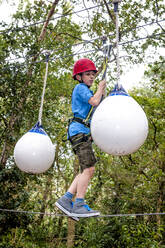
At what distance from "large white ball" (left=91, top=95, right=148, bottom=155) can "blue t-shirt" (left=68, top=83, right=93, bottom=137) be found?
51cm

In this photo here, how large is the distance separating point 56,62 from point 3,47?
148 centimetres

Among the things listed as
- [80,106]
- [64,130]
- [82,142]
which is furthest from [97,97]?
[64,130]

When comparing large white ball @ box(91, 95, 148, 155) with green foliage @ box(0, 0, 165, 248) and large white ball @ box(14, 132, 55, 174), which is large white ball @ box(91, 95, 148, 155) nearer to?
large white ball @ box(14, 132, 55, 174)

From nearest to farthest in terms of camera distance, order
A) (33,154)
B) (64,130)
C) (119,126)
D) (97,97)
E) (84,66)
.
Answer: (119,126) → (97,97) → (33,154) → (84,66) → (64,130)

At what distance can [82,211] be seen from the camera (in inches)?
77.5

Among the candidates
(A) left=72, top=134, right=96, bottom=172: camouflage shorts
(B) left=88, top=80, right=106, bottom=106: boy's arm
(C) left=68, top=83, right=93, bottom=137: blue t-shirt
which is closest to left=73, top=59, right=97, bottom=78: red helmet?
(C) left=68, top=83, right=93, bottom=137: blue t-shirt

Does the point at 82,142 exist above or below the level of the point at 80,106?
below

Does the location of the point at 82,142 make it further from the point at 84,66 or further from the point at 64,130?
the point at 64,130

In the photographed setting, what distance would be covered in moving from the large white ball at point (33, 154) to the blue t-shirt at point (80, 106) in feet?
0.78

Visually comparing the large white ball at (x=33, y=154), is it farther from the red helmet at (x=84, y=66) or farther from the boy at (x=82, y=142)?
the red helmet at (x=84, y=66)

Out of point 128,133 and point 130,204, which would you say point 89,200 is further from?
point 128,133

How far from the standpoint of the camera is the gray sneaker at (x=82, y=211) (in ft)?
6.35

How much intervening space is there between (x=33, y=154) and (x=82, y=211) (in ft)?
1.79

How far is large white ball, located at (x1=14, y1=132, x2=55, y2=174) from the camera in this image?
2068 mm
